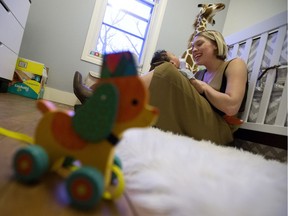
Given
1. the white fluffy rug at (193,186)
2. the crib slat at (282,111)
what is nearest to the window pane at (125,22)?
the crib slat at (282,111)

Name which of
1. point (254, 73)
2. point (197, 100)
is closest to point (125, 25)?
point (254, 73)

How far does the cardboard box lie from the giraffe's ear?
210 centimetres

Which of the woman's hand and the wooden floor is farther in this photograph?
the woman's hand

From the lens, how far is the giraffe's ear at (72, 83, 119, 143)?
337 mm

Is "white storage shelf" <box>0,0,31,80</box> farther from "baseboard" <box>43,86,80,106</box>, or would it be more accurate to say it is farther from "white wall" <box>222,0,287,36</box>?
"white wall" <box>222,0,287,36</box>

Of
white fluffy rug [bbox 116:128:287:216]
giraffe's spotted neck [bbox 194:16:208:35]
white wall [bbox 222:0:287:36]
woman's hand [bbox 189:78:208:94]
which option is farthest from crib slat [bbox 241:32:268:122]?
white wall [bbox 222:0:287:36]

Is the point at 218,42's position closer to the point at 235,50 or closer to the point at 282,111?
the point at 235,50

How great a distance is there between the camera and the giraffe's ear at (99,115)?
34 cm

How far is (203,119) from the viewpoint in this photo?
3.65 feet

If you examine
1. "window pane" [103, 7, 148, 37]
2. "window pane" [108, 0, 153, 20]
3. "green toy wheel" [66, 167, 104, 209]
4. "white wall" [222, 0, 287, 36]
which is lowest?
"green toy wheel" [66, 167, 104, 209]

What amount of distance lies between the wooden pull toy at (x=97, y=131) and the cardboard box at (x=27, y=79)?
2079 millimetres

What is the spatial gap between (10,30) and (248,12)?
255 cm

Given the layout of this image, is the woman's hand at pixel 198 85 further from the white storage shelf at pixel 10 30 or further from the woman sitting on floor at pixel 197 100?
the white storage shelf at pixel 10 30

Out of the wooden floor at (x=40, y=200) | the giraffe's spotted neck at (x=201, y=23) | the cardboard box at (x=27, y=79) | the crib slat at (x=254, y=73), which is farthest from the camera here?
the cardboard box at (x=27, y=79)
